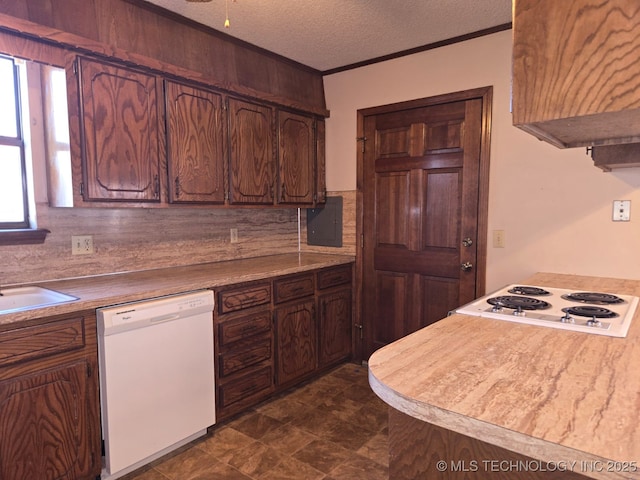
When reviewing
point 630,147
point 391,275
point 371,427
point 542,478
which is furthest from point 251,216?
point 542,478

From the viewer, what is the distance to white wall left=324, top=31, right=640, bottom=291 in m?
2.35

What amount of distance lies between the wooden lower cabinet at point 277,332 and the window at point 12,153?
3.76ft

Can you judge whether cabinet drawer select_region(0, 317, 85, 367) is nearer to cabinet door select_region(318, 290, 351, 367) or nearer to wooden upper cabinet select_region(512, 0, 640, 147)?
cabinet door select_region(318, 290, 351, 367)

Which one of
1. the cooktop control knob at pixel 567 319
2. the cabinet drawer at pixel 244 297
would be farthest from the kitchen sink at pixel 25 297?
the cooktop control knob at pixel 567 319

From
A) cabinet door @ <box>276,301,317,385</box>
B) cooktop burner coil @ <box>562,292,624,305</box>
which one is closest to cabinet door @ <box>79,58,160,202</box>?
cabinet door @ <box>276,301,317,385</box>

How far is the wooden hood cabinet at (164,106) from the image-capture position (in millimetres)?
1986

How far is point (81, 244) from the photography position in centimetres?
234

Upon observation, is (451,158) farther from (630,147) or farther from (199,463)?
(199,463)

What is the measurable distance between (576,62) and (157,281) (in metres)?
2.13

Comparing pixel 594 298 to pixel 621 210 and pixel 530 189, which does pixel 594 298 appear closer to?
pixel 621 210

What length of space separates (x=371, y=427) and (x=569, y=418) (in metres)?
1.89

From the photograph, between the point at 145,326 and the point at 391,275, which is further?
the point at 391,275

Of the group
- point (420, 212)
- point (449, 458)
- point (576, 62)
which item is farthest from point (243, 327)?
point (576, 62)

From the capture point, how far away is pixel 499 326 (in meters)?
1.39
